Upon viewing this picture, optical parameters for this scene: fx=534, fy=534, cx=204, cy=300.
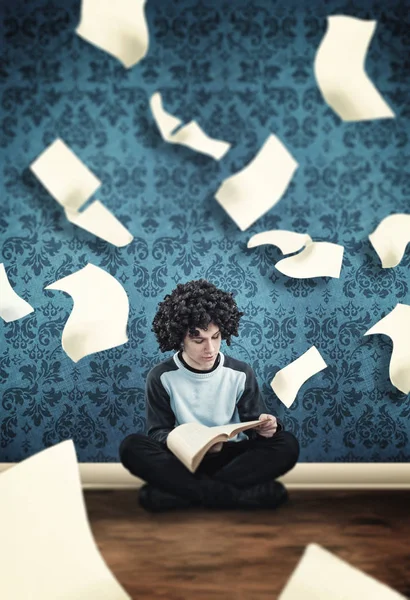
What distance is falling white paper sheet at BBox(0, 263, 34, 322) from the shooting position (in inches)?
63.7

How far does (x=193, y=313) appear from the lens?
4.62 ft

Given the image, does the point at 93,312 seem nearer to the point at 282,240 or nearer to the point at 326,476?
the point at 282,240

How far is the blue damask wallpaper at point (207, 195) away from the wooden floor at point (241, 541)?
243 millimetres

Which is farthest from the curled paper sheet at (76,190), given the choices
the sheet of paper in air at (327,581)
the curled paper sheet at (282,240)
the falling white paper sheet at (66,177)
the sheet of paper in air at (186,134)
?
the sheet of paper in air at (327,581)

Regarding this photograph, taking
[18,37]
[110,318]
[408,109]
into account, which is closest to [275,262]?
[110,318]

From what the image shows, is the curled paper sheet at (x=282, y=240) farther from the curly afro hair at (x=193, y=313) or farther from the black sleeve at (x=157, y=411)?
the black sleeve at (x=157, y=411)

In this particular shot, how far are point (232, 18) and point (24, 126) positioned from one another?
0.73 m

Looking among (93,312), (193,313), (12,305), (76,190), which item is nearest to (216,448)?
(193,313)

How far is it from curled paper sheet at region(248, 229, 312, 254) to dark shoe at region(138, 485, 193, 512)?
75cm

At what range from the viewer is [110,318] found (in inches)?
62.6

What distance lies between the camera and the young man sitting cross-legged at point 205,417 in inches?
53.6

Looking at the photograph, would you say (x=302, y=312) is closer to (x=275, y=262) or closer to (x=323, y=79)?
(x=275, y=262)

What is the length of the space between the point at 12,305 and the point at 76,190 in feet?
1.31

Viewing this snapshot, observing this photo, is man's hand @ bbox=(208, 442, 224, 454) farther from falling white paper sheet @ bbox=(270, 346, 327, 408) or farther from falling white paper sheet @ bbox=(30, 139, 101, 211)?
falling white paper sheet @ bbox=(30, 139, 101, 211)
